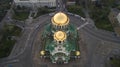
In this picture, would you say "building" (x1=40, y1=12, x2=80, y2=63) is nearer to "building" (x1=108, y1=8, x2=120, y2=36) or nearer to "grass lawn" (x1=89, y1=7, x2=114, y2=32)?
"grass lawn" (x1=89, y1=7, x2=114, y2=32)

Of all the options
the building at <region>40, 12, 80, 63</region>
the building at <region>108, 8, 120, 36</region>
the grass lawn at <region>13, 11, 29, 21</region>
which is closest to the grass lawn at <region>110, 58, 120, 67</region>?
the building at <region>40, 12, 80, 63</region>

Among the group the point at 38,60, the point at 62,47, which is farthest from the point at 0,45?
the point at 62,47

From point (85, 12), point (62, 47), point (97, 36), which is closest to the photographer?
point (62, 47)

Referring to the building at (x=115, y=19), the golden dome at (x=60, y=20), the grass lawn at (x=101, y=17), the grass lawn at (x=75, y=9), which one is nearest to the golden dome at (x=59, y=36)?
the golden dome at (x=60, y=20)

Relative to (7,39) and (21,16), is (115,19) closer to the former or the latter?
(21,16)

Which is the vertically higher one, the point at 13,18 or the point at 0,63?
the point at 13,18

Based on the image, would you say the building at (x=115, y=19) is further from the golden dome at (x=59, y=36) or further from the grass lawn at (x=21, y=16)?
the grass lawn at (x=21, y=16)

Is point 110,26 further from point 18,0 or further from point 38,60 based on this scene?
point 18,0
